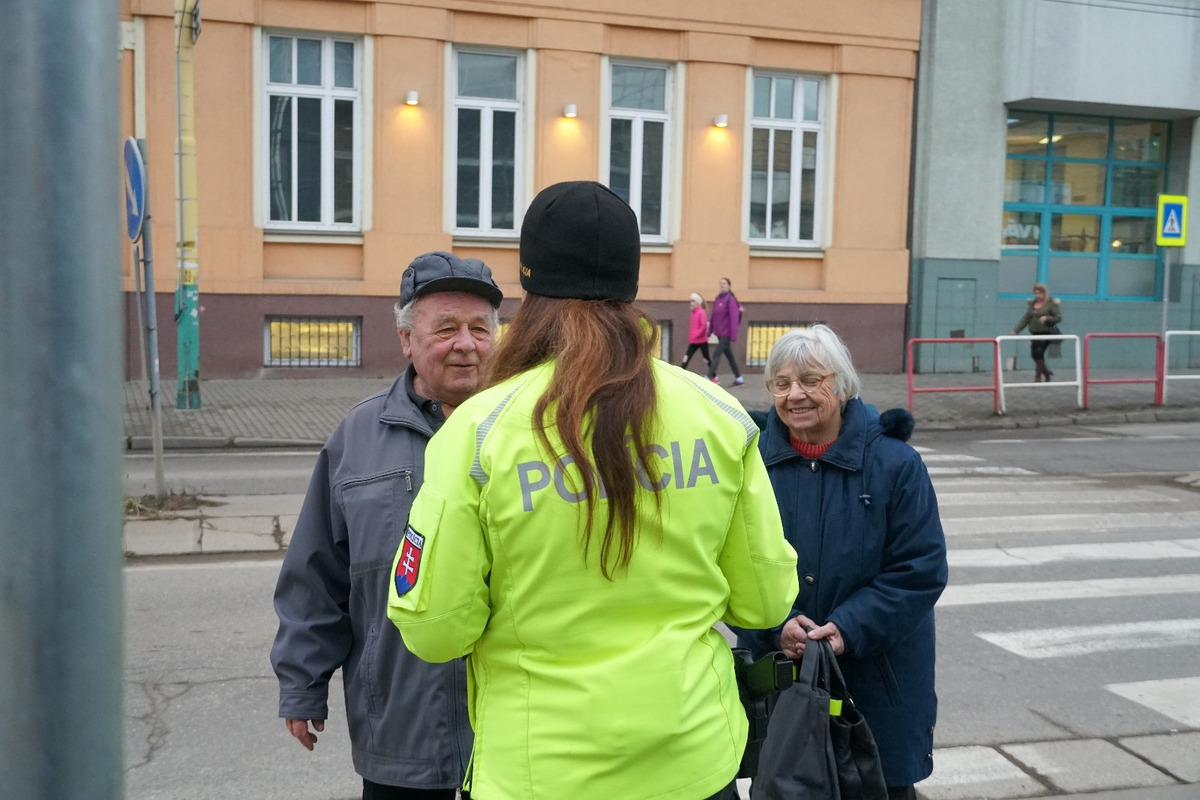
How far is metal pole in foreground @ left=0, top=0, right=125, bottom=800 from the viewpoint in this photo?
123 centimetres

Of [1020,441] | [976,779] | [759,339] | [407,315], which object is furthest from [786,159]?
[407,315]

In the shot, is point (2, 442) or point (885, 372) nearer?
point (2, 442)

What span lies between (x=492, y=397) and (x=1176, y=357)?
23666mm

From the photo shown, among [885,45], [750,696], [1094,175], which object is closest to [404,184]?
[885,45]

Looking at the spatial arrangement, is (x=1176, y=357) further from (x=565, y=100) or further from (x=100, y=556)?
(x=100, y=556)

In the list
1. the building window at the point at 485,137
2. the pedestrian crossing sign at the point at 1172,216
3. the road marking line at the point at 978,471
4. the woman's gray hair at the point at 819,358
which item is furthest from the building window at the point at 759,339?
the woman's gray hair at the point at 819,358

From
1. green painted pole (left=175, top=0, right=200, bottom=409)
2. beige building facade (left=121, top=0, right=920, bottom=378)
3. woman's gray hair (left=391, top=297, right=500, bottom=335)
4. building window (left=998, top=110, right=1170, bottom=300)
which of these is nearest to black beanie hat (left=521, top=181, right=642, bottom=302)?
woman's gray hair (left=391, top=297, right=500, bottom=335)

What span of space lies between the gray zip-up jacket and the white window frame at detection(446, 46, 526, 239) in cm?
1657

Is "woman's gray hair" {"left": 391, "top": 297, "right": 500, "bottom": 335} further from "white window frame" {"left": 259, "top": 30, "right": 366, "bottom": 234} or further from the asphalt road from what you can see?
"white window frame" {"left": 259, "top": 30, "right": 366, "bottom": 234}

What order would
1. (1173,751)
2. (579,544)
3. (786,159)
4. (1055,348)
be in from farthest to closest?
(1055,348) → (786,159) → (1173,751) → (579,544)

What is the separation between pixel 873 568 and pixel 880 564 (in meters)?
0.03

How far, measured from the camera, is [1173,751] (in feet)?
15.9

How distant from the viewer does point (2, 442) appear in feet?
4.10

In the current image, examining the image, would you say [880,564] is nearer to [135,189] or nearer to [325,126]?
[135,189]
